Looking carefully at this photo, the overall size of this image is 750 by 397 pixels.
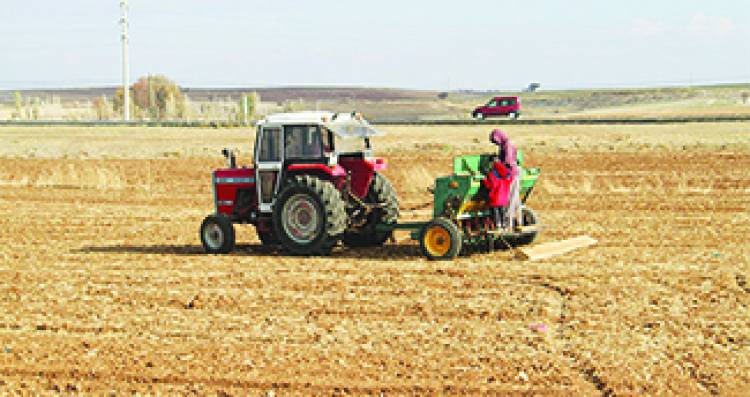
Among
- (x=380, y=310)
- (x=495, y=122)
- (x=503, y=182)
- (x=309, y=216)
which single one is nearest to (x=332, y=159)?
(x=309, y=216)

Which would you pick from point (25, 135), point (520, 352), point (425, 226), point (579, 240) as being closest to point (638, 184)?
point (579, 240)

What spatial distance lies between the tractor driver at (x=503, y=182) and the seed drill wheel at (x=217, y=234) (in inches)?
154

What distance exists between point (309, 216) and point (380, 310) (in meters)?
3.64

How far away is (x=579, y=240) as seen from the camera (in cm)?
1537

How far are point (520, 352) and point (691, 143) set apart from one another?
3111cm

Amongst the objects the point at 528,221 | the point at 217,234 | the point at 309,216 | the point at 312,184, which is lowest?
the point at 217,234

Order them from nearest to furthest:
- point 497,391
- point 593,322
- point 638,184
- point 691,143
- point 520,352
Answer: point 497,391 < point 520,352 < point 593,322 < point 638,184 < point 691,143

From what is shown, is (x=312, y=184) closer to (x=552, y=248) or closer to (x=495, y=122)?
(x=552, y=248)

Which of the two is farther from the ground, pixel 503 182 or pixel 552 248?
pixel 503 182

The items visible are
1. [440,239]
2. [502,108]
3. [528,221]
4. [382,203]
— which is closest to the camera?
[440,239]

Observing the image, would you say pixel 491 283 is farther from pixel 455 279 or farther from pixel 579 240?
pixel 579 240

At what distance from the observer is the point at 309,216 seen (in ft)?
47.3

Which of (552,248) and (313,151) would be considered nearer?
(313,151)

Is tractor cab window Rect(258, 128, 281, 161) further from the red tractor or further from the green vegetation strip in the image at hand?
the green vegetation strip
